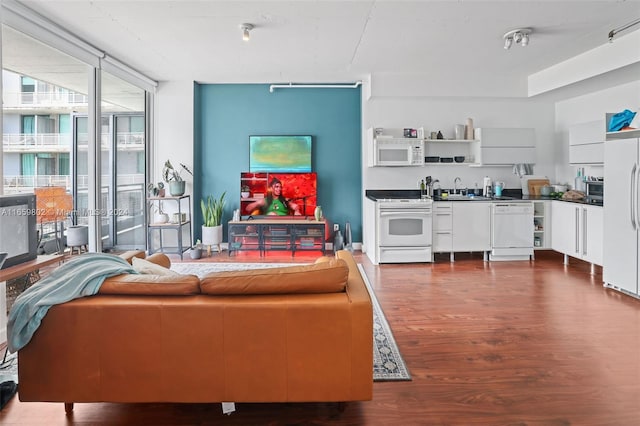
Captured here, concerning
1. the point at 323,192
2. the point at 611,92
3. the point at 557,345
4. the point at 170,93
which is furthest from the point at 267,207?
the point at 611,92

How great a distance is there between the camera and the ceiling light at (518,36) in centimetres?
426

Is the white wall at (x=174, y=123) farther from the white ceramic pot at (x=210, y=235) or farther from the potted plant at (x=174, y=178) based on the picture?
the white ceramic pot at (x=210, y=235)

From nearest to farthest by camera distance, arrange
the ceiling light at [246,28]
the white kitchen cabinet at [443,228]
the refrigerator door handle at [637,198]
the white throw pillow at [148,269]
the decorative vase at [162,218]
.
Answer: the white throw pillow at [148,269]
the refrigerator door handle at [637,198]
the ceiling light at [246,28]
the white kitchen cabinet at [443,228]
the decorative vase at [162,218]

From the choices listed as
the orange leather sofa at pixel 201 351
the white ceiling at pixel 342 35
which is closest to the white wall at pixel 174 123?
the white ceiling at pixel 342 35

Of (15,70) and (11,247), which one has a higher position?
(15,70)

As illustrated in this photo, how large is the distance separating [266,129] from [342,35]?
256 centimetres

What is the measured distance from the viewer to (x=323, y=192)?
6750 mm

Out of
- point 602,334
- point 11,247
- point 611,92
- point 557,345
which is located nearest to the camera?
point 11,247

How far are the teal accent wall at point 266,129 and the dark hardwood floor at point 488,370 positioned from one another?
274 cm

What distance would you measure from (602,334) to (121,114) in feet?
20.0

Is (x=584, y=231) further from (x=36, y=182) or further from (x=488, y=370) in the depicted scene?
(x=36, y=182)

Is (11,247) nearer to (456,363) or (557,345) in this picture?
(456,363)

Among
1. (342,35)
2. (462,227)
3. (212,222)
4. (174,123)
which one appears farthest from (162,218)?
(462,227)

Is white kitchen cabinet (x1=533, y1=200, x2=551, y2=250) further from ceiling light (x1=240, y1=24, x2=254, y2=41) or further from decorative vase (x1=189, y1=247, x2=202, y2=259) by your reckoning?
decorative vase (x1=189, y1=247, x2=202, y2=259)
